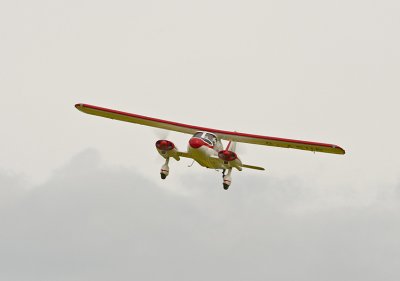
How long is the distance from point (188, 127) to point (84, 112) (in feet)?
22.3

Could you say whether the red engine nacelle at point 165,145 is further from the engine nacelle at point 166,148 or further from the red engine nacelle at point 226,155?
the red engine nacelle at point 226,155

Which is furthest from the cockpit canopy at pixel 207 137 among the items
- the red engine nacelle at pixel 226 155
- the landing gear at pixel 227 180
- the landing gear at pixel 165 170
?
the landing gear at pixel 165 170

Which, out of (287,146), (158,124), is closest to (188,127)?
(158,124)

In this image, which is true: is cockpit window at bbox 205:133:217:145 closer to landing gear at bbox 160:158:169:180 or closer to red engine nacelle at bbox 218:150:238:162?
red engine nacelle at bbox 218:150:238:162

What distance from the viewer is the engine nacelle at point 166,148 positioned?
51781 mm

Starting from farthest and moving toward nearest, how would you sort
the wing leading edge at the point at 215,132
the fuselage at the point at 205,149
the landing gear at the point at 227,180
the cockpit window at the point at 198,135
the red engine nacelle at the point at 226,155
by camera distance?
the landing gear at the point at 227,180 → the wing leading edge at the point at 215,132 → the red engine nacelle at the point at 226,155 → the cockpit window at the point at 198,135 → the fuselage at the point at 205,149

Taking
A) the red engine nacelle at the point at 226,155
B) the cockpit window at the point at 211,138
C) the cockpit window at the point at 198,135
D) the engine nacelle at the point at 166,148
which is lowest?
the engine nacelle at the point at 166,148

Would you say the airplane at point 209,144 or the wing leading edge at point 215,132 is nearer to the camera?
the airplane at point 209,144

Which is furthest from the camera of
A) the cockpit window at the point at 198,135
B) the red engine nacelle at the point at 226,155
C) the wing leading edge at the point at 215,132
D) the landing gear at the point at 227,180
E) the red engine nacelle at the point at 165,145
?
the landing gear at the point at 227,180

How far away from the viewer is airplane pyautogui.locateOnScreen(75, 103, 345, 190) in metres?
50.6

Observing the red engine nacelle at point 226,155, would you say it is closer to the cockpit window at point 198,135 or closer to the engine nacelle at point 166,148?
the cockpit window at point 198,135

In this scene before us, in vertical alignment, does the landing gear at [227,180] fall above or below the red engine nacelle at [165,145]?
below

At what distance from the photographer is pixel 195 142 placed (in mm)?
49781

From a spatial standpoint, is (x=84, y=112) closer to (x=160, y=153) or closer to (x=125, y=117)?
(x=125, y=117)
